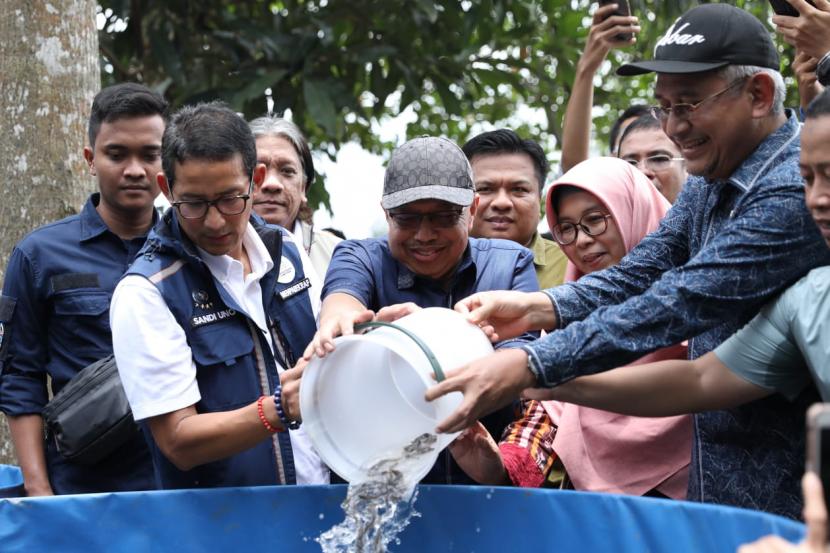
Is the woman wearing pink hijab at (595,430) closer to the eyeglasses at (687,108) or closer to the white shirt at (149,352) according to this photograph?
the eyeglasses at (687,108)

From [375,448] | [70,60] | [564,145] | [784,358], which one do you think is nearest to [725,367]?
[784,358]

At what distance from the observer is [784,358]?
7.12 feet

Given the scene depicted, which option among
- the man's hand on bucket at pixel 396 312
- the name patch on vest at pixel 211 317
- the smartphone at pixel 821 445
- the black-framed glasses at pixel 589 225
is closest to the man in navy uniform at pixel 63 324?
the name patch on vest at pixel 211 317

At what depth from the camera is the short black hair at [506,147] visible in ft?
12.1

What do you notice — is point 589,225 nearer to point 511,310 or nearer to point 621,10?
point 511,310

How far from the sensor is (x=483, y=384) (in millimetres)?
2172

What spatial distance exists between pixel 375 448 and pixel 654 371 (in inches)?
25.8

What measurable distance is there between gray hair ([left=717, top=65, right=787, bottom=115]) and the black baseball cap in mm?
14

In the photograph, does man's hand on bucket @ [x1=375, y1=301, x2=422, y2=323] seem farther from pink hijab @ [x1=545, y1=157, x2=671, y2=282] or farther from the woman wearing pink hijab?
pink hijab @ [x1=545, y1=157, x2=671, y2=282]

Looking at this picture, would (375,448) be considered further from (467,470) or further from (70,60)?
(70,60)

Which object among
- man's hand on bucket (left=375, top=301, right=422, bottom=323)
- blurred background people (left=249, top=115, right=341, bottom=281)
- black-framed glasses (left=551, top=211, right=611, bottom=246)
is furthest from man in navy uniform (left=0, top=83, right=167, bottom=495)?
black-framed glasses (left=551, top=211, right=611, bottom=246)

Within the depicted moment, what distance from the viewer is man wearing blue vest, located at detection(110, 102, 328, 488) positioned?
95.8 inches

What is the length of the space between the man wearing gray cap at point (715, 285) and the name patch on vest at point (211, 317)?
59cm

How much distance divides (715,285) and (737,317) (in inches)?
6.6
